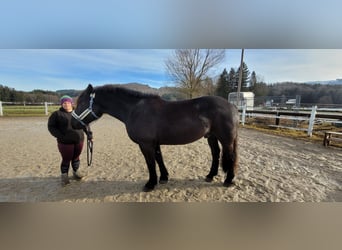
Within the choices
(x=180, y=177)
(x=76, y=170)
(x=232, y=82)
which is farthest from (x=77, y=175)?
(x=232, y=82)

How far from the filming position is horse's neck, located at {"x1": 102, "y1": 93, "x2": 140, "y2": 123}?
2.13 meters

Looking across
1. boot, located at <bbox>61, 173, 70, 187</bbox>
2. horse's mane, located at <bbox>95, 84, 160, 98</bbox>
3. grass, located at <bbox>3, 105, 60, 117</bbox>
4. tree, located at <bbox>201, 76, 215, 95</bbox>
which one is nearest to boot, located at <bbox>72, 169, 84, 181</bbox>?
boot, located at <bbox>61, 173, 70, 187</bbox>

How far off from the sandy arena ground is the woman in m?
0.38

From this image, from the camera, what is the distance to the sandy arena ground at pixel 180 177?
196 cm

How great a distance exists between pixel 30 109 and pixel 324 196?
1716cm

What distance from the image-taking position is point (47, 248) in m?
1.27

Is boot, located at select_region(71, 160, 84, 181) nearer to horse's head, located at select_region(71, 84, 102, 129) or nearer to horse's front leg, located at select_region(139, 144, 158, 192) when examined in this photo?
horse's head, located at select_region(71, 84, 102, 129)

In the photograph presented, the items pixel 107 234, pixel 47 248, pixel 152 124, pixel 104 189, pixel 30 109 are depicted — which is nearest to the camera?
pixel 47 248

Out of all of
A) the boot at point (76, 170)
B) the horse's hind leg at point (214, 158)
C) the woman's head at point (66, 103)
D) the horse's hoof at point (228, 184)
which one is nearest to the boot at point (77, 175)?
the boot at point (76, 170)

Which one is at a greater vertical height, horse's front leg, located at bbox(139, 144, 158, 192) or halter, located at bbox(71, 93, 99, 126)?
halter, located at bbox(71, 93, 99, 126)

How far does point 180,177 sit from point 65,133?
1.61m
